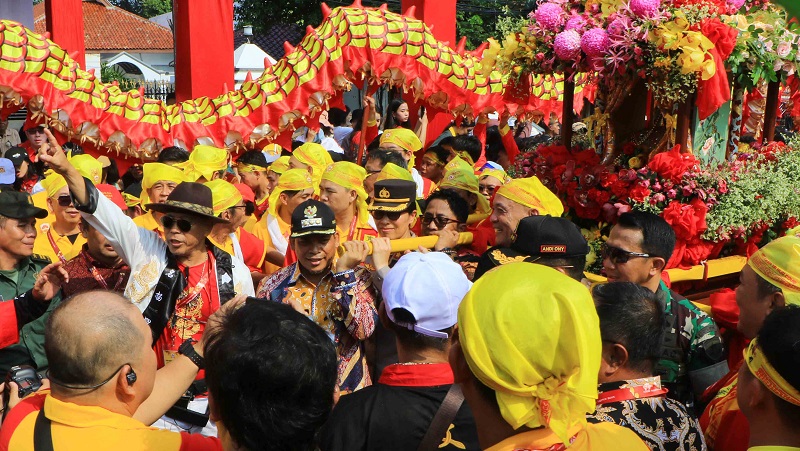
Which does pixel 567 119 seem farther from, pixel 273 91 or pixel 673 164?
pixel 273 91

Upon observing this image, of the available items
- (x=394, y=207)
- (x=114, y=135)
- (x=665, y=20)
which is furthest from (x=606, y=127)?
(x=114, y=135)

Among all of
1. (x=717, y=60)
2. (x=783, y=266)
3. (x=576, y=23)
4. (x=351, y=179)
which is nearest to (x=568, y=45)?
(x=576, y=23)

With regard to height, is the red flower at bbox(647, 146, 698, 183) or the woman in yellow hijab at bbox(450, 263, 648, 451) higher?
Result: the woman in yellow hijab at bbox(450, 263, 648, 451)

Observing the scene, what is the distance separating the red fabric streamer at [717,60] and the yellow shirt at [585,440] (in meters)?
3.08

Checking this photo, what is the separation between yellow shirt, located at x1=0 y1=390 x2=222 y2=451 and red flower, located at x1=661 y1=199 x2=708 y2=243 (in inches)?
130

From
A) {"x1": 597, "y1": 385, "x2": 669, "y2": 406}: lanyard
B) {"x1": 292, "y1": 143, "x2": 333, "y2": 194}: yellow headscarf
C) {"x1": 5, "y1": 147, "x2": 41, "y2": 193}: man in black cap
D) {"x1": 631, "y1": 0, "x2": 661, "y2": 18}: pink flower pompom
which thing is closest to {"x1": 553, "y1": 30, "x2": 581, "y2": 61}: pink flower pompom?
{"x1": 631, "y1": 0, "x2": 661, "y2": 18}: pink flower pompom

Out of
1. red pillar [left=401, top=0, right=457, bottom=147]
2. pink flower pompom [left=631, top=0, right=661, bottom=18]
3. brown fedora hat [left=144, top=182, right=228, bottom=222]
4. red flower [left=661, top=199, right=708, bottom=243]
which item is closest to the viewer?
brown fedora hat [left=144, top=182, right=228, bottom=222]

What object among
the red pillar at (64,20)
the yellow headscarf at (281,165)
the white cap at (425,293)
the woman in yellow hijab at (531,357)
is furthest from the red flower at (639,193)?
the red pillar at (64,20)

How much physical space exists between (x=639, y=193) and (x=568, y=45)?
3.00ft

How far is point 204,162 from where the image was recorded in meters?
6.45

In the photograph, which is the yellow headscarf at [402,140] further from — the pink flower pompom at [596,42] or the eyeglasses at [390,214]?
the pink flower pompom at [596,42]

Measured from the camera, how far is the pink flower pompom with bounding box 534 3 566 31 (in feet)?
17.0

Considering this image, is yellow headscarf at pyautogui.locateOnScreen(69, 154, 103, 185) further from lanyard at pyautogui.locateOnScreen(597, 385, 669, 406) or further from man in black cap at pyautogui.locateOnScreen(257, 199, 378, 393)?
lanyard at pyautogui.locateOnScreen(597, 385, 669, 406)

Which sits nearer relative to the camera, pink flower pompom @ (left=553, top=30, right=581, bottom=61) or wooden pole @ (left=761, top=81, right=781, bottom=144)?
pink flower pompom @ (left=553, top=30, right=581, bottom=61)
